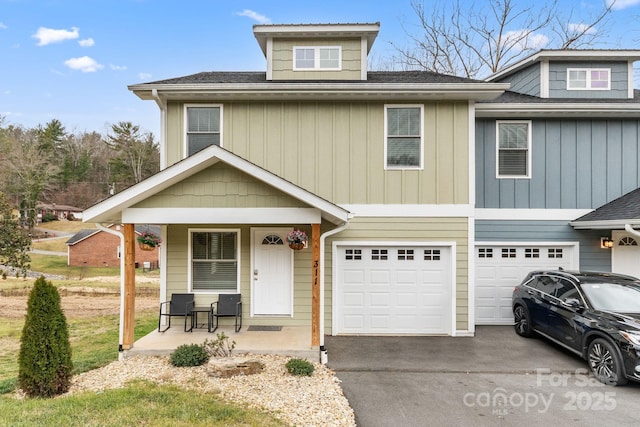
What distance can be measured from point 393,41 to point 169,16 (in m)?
11.1

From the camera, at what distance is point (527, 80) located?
9836 millimetres

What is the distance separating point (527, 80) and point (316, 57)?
6.15m

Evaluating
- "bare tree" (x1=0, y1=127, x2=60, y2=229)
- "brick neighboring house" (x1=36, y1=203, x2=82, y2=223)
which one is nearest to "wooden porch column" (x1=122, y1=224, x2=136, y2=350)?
"bare tree" (x1=0, y1=127, x2=60, y2=229)

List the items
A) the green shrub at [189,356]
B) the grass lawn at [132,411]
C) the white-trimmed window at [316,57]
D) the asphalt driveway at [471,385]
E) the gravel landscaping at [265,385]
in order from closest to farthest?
the grass lawn at [132,411] < the gravel landscaping at [265,385] < the asphalt driveway at [471,385] < the green shrub at [189,356] < the white-trimmed window at [316,57]

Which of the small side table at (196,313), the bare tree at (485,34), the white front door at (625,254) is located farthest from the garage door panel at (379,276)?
the bare tree at (485,34)

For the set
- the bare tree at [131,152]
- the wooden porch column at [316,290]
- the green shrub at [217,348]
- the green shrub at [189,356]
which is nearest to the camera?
the green shrub at [189,356]

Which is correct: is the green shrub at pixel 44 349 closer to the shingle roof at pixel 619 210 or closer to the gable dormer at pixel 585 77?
the shingle roof at pixel 619 210

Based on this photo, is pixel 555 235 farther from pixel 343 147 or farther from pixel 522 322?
pixel 343 147

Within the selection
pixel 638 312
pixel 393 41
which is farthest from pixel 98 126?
pixel 638 312

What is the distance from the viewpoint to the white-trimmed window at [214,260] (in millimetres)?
7465

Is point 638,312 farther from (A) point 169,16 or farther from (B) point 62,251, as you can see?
(B) point 62,251

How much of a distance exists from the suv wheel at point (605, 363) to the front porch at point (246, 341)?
167 inches

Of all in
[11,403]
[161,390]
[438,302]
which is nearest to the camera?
[11,403]

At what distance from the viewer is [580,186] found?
325 inches
